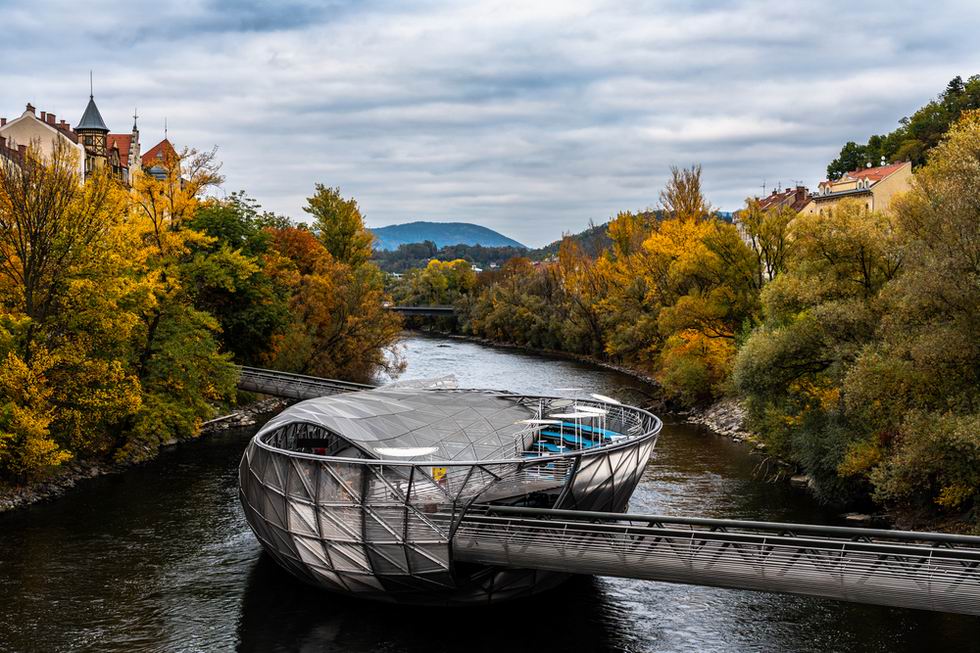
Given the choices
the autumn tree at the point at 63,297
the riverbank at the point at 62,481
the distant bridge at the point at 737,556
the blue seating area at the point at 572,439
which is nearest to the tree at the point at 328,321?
the riverbank at the point at 62,481

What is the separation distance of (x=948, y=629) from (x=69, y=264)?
31990mm

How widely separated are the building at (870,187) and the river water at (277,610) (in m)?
53.2

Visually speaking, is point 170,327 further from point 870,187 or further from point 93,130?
point 870,187

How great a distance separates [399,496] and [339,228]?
62.8 m

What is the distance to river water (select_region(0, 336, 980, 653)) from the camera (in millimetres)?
20656

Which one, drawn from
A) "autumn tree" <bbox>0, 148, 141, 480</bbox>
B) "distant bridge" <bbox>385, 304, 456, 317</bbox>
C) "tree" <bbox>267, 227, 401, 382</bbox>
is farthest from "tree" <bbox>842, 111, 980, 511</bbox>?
"distant bridge" <bbox>385, 304, 456, 317</bbox>

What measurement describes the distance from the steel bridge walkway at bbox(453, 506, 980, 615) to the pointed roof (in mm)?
71158

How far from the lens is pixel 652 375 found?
233 feet

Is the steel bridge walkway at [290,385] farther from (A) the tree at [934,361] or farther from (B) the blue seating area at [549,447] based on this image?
(A) the tree at [934,361]

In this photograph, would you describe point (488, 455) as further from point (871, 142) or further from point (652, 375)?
point (871, 142)

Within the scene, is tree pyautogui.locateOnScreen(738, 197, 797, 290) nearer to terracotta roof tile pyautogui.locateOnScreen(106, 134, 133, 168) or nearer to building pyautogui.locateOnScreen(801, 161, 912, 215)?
building pyautogui.locateOnScreen(801, 161, 912, 215)

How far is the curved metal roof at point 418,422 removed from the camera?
24672mm

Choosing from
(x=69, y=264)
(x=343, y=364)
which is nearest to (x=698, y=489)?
(x=69, y=264)

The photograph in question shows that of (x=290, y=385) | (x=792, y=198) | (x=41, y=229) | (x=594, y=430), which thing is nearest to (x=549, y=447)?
(x=594, y=430)
